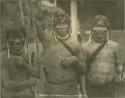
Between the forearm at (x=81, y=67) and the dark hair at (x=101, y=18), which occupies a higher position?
the dark hair at (x=101, y=18)

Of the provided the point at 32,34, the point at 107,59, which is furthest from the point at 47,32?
the point at 107,59

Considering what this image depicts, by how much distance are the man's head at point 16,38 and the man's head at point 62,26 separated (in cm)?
28

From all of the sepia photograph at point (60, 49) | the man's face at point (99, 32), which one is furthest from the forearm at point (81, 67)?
the man's face at point (99, 32)

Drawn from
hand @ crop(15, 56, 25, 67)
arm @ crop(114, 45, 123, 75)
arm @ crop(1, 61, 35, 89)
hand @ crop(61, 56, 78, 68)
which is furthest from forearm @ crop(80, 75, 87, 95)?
hand @ crop(15, 56, 25, 67)

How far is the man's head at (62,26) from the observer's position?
22.5ft

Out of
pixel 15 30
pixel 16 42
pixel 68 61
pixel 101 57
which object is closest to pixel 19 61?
pixel 16 42

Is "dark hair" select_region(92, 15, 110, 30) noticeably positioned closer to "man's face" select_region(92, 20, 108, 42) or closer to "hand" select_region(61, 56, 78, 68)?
"man's face" select_region(92, 20, 108, 42)

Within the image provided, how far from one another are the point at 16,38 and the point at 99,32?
2.30ft

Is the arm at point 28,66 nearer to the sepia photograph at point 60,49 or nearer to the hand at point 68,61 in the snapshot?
the sepia photograph at point 60,49

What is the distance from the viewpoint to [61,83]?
6879mm

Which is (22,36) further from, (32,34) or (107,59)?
(107,59)

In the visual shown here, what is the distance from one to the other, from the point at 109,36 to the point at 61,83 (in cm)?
57

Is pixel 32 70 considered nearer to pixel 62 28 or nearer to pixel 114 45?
pixel 62 28

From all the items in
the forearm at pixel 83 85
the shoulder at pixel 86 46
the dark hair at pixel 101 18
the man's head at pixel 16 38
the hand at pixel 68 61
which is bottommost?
the forearm at pixel 83 85
